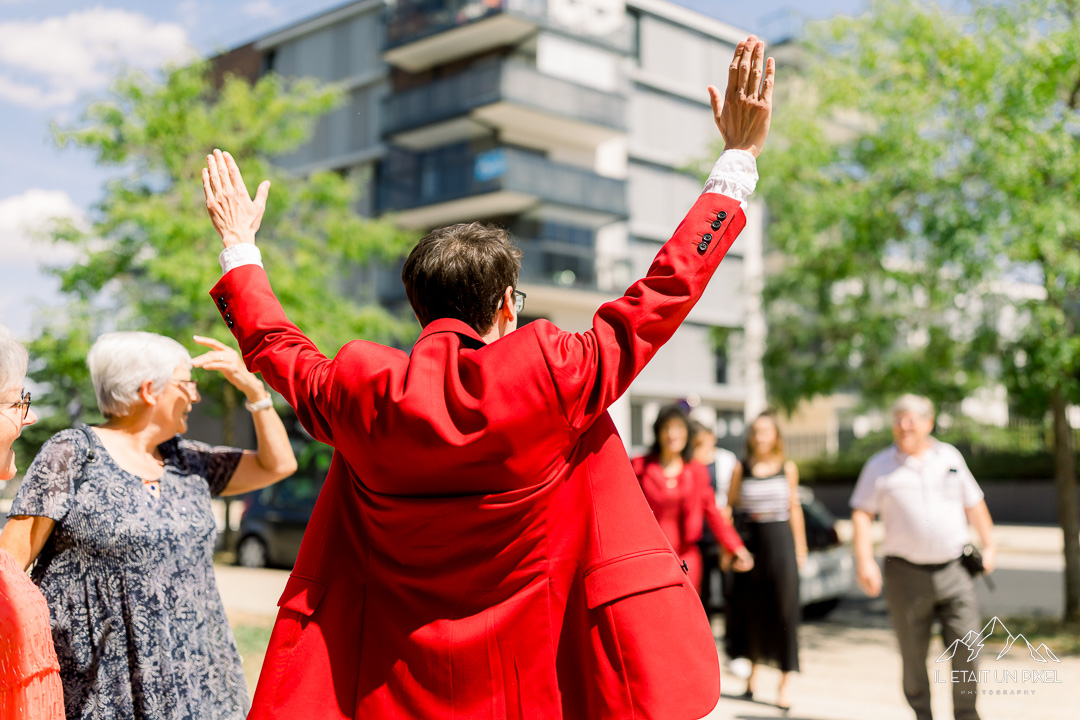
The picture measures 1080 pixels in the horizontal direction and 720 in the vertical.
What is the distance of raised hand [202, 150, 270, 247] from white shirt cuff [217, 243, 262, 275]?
19 millimetres

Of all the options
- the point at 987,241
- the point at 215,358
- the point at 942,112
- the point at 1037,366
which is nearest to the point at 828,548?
the point at 1037,366

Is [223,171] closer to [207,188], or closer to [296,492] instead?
[207,188]

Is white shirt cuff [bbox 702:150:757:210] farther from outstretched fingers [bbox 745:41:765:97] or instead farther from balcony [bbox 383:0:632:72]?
balcony [bbox 383:0:632:72]

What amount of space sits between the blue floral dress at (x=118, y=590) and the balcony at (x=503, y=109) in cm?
2678

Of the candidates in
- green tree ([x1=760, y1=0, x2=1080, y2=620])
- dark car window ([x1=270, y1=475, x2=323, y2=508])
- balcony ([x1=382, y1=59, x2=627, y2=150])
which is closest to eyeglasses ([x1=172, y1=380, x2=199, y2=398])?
green tree ([x1=760, y1=0, x2=1080, y2=620])

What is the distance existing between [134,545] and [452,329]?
5.11 feet

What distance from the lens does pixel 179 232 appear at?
15.4m

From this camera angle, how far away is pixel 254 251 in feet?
6.86

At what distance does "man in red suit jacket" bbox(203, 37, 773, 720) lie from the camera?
5.55 feet

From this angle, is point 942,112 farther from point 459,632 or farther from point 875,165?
point 459,632

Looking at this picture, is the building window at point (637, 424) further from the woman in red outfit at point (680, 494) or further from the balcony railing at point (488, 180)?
the woman in red outfit at point (680, 494)

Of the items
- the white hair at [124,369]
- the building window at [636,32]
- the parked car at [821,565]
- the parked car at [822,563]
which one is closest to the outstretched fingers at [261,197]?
the white hair at [124,369]

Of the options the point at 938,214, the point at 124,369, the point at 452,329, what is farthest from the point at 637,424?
the point at 452,329

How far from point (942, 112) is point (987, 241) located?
1.69 meters
